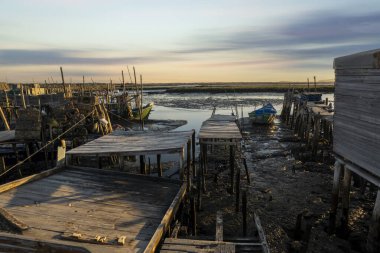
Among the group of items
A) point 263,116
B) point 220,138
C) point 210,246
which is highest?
point 220,138

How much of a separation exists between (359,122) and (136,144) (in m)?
7.89

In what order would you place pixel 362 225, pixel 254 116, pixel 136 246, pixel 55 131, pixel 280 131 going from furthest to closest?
pixel 254 116
pixel 280 131
pixel 55 131
pixel 362 225
pixel 136 246

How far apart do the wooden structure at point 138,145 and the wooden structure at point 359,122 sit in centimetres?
557

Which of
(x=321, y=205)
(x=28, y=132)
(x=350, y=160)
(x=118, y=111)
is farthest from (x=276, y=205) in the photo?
(x=118, y=111)

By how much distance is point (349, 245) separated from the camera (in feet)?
34.9

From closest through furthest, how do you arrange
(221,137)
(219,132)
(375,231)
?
(375,231) < (221,137) < (219,132)

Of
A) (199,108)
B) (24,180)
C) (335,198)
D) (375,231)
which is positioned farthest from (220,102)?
(375,231)

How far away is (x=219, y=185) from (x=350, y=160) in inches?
296

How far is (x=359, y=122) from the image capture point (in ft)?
32.6

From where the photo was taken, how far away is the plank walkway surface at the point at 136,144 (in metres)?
11.5

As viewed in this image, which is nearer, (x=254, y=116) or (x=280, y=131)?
(x=280, y=131)

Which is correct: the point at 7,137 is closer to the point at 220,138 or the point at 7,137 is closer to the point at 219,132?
the point at 219,132

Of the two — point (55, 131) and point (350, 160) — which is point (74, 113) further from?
point (350, 160)

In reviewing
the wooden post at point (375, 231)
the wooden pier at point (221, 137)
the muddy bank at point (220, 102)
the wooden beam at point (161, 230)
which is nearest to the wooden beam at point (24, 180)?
the wooden beam at point (161, 230)
